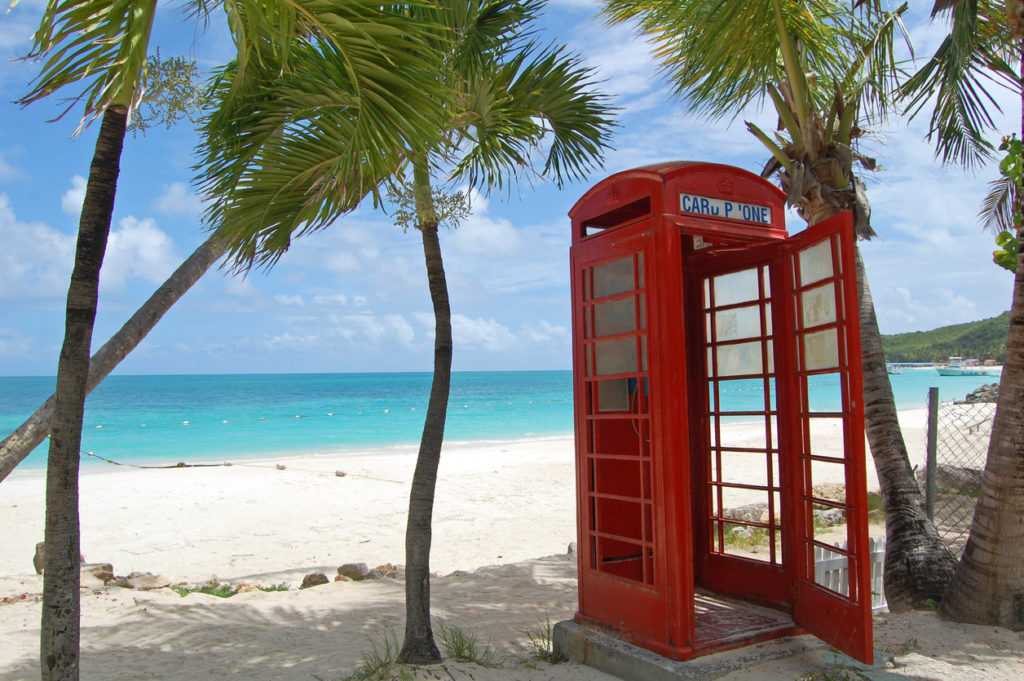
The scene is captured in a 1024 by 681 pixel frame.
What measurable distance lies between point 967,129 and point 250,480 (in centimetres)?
1669

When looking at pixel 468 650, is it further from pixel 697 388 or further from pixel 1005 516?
pixel 1005 516

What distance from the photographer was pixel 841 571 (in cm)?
474

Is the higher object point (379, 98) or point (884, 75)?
point (884, 75)

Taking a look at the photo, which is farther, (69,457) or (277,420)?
(277,420)

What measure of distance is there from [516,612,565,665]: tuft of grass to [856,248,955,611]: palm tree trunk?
2.69m

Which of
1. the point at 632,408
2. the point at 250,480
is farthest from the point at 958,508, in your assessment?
the point at 250,480

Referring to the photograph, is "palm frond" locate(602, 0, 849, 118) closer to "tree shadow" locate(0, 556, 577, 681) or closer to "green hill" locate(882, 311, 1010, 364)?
"tree shadow" locate(0, 556, 577, 681)

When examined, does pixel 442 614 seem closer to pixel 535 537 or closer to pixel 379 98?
pixel 379 98

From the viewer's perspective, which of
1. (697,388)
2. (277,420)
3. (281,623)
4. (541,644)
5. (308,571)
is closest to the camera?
(541,644)

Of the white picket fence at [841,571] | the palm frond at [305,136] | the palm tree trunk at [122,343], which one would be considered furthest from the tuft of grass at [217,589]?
the white picket fence at [841,571]

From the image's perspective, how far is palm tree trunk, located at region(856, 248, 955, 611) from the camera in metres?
5.59

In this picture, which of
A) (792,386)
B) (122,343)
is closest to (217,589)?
(122,343)

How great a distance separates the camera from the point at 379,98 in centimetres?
365

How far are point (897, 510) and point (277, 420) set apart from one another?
A: 4620cm
